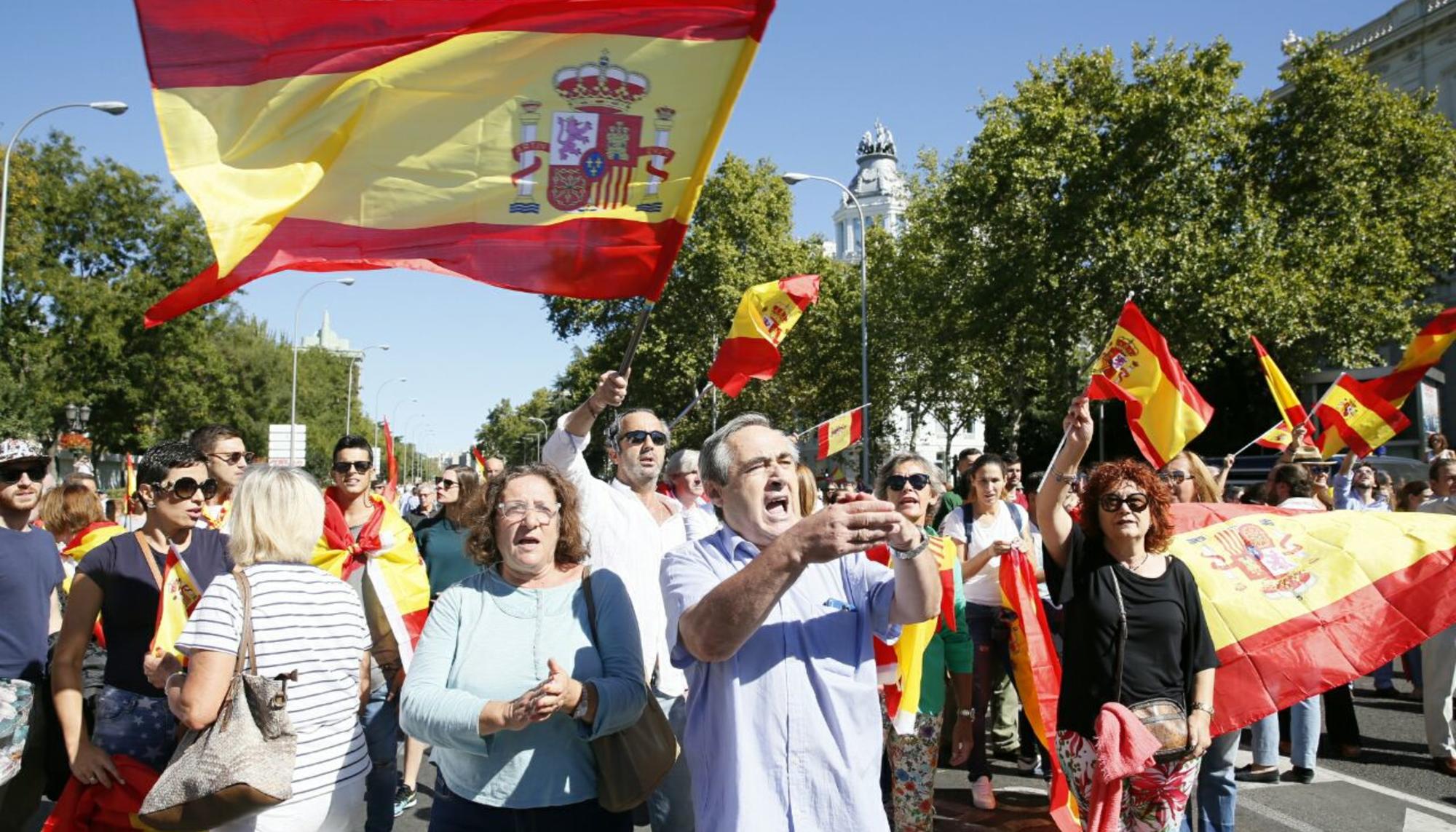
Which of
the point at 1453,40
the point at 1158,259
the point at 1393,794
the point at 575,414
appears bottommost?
A: the point at 1393,794

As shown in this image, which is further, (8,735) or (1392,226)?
(1392,226)

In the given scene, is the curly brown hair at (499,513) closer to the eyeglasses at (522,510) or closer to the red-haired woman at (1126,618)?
the eyeglasses at (522,510)

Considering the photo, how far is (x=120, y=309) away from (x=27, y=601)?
36.7m

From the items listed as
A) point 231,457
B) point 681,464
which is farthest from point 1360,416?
point 231,457

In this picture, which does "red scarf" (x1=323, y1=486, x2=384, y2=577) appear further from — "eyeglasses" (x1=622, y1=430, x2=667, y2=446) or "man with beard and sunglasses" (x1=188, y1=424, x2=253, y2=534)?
"eyeglasses" (x1=622, y1=430, x2=667, y2=446)

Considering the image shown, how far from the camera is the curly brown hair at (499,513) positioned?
3260 mm

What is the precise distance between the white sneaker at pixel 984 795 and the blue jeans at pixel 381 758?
3.17 metres

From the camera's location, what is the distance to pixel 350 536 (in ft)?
17.9

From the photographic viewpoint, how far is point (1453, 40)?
118 ft

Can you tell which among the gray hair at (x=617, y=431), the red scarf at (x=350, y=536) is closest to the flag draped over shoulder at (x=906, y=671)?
the gray hair at (x=617, y=431)

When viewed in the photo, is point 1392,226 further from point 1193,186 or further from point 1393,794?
point 1393,794

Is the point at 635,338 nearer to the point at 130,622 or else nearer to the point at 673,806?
the point at 673,806

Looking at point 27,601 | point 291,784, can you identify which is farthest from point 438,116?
point 27,601

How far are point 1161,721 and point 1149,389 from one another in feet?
11.3
